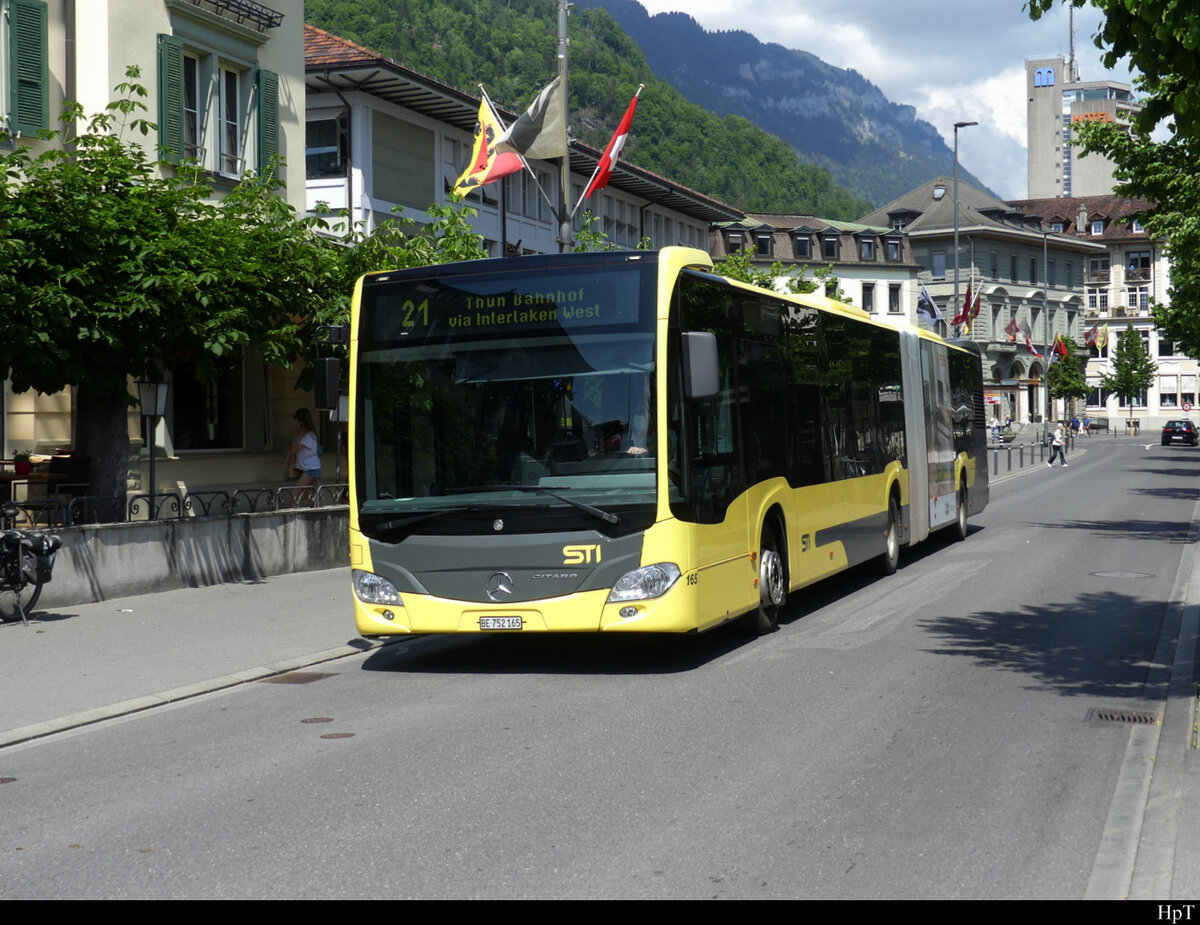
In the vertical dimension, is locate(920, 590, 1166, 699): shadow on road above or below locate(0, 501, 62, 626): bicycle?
below

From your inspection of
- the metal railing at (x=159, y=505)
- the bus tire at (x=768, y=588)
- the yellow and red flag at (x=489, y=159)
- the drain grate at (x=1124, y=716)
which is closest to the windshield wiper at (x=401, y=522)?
the metal railing at (x=159, y=505)

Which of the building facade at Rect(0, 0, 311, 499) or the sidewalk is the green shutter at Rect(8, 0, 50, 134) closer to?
the building facade at Rect(0, 0, 311, 499)

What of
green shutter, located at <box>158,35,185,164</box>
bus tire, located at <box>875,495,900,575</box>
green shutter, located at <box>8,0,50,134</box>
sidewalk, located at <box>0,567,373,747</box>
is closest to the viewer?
sidewalk, located at <box>0,567,373,747</box>

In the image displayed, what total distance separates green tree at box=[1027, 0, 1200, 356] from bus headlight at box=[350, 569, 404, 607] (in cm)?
566

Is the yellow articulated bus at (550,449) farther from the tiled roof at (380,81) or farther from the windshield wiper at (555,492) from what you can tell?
the tiled roof at (380,81)

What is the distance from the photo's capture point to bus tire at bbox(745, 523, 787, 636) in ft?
38.4

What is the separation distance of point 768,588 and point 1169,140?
9322 millimetres

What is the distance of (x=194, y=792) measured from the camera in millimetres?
6652

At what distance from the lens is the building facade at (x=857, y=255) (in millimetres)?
96375

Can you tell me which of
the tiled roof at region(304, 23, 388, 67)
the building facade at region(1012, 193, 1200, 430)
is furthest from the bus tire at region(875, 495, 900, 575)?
the building facade at region(1012, 193, 1200, 430)

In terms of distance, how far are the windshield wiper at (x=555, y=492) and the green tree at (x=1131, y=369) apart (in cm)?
10560

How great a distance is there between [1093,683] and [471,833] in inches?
211

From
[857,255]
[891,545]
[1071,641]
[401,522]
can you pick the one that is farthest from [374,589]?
[857,255]

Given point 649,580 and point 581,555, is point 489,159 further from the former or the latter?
point 649,580
